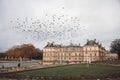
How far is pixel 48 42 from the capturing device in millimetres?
96312

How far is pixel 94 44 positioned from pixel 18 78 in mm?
66432

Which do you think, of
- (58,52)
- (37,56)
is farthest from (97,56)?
(37,56)

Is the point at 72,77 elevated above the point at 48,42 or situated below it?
below

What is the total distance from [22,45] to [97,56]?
61.4 metres

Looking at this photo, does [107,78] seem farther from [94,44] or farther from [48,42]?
[48,42]

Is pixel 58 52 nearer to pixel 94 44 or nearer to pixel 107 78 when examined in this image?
pixel 94 44

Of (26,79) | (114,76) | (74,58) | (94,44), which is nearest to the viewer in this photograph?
(26,79)

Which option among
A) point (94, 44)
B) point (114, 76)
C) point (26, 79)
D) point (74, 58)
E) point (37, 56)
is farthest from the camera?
A: point (37, 56)

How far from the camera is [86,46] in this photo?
288 feet

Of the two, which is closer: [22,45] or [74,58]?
[74,58]

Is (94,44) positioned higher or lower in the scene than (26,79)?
higher

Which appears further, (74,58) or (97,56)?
(74,58)

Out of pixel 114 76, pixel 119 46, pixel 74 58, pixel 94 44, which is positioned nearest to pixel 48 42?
pixel 74 58

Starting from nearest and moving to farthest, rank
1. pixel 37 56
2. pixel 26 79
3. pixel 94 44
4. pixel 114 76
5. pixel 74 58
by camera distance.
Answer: pixel 26 79, pixel 114 76, pixel 94 44, pixel 74 58, pixel 37 56
